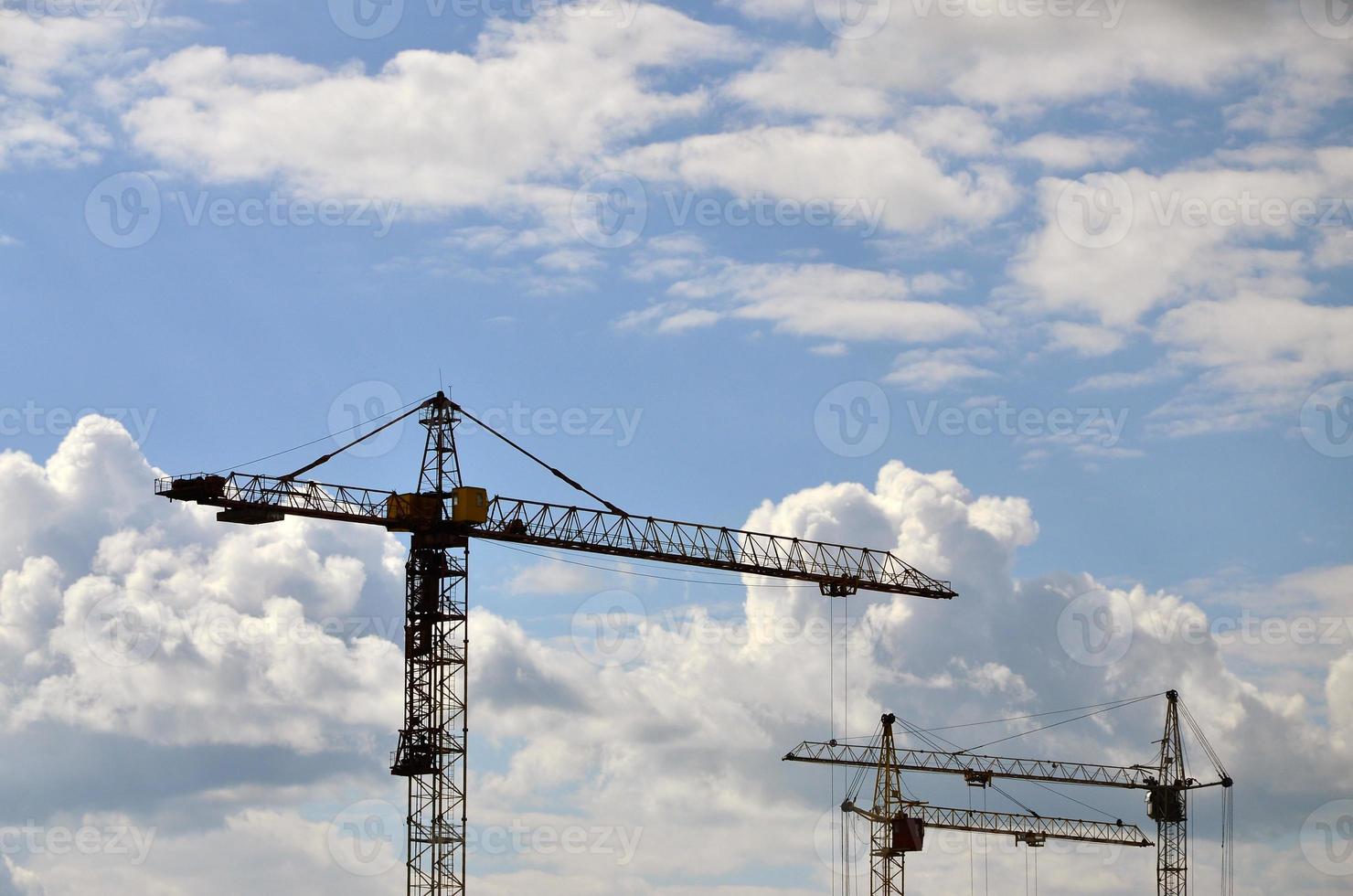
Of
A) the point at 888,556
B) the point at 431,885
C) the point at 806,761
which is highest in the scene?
the point at 888,556

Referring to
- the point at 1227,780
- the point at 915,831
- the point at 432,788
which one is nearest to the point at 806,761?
the point at 915,831

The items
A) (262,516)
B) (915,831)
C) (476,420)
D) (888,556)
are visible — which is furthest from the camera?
(915,831)

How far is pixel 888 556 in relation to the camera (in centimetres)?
15450

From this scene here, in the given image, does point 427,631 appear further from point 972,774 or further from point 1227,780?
point 1227,780

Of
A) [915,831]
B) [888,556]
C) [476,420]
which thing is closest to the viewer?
[476,420]

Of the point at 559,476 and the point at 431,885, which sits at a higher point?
the point at 559,476

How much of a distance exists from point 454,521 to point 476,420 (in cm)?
948

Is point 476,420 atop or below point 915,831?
atop

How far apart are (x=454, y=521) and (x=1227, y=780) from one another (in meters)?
89.4

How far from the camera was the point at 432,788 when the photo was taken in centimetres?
12106

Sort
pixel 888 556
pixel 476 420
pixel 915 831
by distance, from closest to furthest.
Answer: pixel 476 420 → pixel 888 556 → pixel 915 831

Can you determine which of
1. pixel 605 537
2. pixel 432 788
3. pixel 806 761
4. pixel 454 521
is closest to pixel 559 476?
pixel 605 537

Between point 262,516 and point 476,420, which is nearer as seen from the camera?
point 262,516

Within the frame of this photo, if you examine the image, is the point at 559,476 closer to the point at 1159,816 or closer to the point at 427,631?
the point at 427,631
